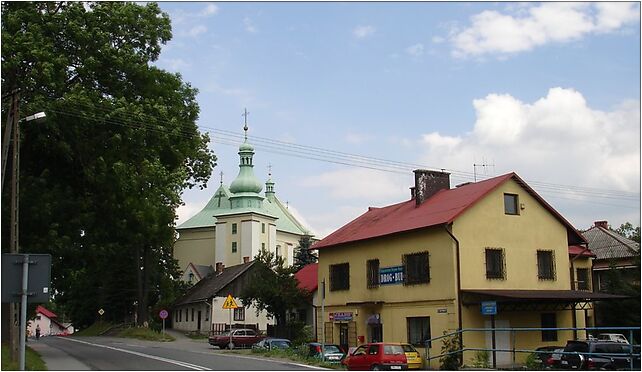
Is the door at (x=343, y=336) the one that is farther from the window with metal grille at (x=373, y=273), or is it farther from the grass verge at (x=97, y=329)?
the grass verge at (x=97, y=329)

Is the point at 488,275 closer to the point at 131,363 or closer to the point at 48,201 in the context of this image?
the point at 131,363

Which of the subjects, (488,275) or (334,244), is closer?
(488,275)

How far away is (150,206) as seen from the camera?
28.6 m

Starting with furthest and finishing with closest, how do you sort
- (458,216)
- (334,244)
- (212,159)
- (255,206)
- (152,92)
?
(255,206) < (334,244) < (212,159) < (458,216) < (152,92)

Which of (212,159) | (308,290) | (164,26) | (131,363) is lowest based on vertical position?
(131,363)

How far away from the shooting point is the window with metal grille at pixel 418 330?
34.6 m

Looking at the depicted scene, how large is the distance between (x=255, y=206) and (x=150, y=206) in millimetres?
71251

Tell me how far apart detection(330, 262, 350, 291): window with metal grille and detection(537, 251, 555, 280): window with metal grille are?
10.2 metres

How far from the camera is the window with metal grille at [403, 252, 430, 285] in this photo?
34844 mm

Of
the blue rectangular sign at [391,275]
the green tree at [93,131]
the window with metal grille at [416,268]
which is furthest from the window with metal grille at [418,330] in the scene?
the green tree at [93,131]

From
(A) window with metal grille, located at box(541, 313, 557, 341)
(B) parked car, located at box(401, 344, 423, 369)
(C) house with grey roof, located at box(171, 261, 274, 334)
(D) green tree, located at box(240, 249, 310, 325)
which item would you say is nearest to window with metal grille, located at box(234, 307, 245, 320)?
(C) house with grey roof, located at box(171, 261, 274, 334)

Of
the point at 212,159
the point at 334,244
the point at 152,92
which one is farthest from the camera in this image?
the point at 334,244

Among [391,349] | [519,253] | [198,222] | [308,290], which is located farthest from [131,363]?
[198,222]

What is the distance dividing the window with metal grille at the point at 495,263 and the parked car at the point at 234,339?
17.4 metres
